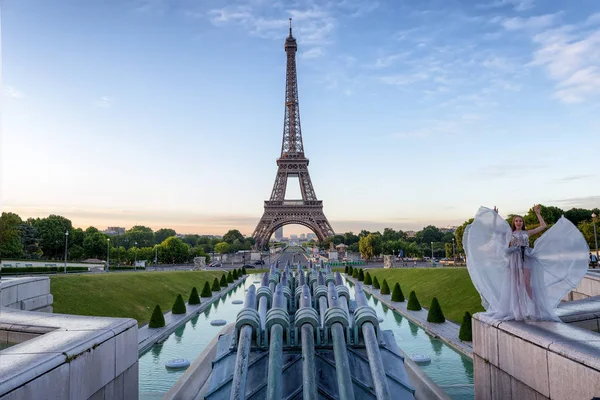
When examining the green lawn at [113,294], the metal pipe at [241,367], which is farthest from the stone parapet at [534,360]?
the green lawn at [113,294]

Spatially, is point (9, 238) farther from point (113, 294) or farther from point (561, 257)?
point (561, 257)

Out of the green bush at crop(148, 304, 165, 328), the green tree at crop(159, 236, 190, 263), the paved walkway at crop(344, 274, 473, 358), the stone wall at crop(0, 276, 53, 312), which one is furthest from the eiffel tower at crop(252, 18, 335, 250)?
the stone wall at crop(0, 276, 53, 312)

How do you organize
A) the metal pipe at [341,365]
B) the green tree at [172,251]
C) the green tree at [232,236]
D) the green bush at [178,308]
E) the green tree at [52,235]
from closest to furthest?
the metal pipe at [341,365], the green bush at [178,308], the green tree at [52,235], the green tree at [172,251], the green tree at [232,236]

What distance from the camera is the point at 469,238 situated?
6.17 meters

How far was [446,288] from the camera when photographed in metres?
25.1

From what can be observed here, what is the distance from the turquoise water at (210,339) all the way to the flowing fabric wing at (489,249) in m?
5.30

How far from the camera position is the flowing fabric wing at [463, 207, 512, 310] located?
6.12 metres

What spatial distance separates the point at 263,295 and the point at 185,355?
8.73 meters

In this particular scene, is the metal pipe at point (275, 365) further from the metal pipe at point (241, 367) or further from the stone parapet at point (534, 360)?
the stone parapet at point (534, 360)

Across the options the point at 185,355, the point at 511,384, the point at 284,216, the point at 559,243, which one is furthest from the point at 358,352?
the point at 284,216

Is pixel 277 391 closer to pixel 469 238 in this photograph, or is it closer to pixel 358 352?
pixel 358 352

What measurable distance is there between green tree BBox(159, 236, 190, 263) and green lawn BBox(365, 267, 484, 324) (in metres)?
45.3

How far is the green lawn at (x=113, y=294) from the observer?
741 inches

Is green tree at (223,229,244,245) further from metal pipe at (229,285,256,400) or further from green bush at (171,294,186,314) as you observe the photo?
metal pipe at (229,285,256,400)
